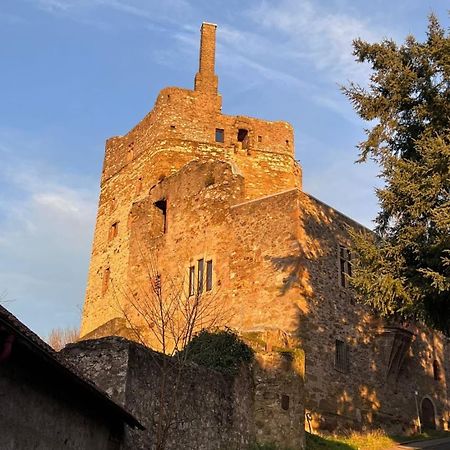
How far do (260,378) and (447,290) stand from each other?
18.3ft

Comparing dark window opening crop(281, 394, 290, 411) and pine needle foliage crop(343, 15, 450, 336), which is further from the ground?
pine needle foliage crop(343, 15, 450, 336)

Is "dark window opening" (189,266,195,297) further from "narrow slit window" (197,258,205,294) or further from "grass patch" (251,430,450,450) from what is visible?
"grass patch" (251,430,450,450)

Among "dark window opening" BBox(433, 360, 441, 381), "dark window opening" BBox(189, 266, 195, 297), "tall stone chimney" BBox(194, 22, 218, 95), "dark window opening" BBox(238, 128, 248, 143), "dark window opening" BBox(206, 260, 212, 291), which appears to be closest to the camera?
"dark window opening" BBox(206, 260, 212, 291)

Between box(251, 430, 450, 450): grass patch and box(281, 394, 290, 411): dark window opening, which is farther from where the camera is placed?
box(251, 430, 450, 450): grass patch

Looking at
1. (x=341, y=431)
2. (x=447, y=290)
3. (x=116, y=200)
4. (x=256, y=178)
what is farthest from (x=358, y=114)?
(x=116, y=200)

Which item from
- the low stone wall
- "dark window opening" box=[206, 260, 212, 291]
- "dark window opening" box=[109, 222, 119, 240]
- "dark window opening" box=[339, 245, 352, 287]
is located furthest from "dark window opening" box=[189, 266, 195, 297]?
"dark window opening" box=[109, 222, 119, 240]

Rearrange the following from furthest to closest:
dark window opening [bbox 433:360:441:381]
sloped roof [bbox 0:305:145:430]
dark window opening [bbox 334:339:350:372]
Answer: dark window opening [bbox 433:360:441:381], dark window opening [bbox 334:339:350:372], sloped roof [bbox 0:305:145:430]

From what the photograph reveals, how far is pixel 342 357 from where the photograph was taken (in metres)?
23.0

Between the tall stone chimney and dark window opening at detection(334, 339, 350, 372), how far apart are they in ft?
59.5

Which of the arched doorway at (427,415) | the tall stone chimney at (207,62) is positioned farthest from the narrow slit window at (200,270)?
the tall stone chimney at (207,62)

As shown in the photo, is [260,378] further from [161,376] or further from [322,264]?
[322,264]

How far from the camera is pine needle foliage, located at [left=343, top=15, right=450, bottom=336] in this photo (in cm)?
1463

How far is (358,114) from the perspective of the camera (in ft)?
56.3

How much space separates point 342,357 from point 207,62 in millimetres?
20574
